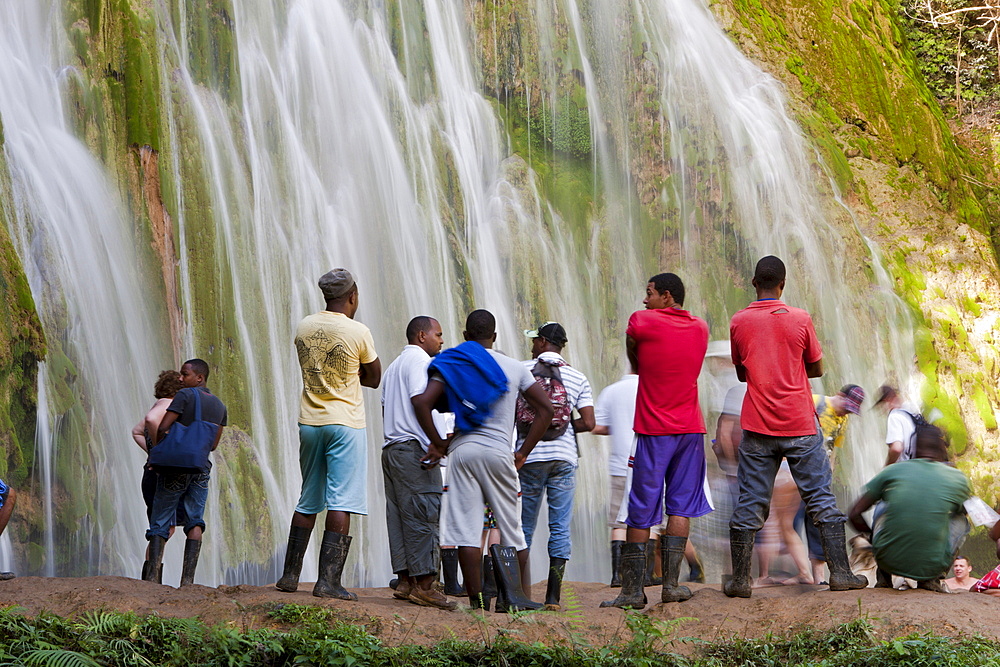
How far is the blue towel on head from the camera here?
5.68m

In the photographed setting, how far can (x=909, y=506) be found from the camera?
6.04 metres

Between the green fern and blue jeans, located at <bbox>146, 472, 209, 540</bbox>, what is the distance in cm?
233

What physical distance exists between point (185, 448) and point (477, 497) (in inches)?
86.9

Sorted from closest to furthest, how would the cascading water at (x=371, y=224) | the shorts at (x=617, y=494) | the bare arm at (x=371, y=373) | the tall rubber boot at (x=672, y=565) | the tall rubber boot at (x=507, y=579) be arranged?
1. the tall rubber boot at (x=507, y=579)
2. the tall rubber boot at (x=672, y=565)
3. the bare arm at (x=371, y=373)
4. the shorts at (x=617, y=494)
5. the cascading water at (x=371, y=224)

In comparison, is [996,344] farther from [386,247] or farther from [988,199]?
[386,247]

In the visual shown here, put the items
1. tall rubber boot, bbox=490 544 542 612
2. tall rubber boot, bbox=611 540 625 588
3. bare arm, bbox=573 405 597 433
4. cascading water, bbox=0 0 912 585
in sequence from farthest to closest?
cascading water, bbox=0 0 912 585, tall rubber boot, bbox=611 540 625 588, bare arm, bbox=573 405 597 433, tall rubber boot, bbox=490 544 542 612

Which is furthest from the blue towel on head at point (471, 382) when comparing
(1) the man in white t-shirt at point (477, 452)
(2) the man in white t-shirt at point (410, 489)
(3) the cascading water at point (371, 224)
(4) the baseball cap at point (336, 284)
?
(3) the cascading water at point (371, 224)

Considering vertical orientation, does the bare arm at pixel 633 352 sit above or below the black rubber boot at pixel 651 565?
above

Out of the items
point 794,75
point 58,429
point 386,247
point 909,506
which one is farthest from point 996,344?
point 58,429

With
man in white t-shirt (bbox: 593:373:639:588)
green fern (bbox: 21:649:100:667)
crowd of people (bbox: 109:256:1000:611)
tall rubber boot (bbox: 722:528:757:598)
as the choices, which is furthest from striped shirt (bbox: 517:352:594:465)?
green fern (bbox: 21:649:100:667)

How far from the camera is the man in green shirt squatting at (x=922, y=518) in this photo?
19.8 feet

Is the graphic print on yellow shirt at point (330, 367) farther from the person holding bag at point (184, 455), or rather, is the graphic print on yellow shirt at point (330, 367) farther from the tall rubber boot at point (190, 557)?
Result: the tall rubber boot at point (190, 557)

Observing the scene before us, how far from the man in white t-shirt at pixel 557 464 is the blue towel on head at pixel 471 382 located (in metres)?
1.00

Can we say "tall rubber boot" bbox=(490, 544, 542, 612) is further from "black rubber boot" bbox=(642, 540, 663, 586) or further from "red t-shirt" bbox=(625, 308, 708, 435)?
"black rubber boot" bbox=(642, 540, 663, 586)
